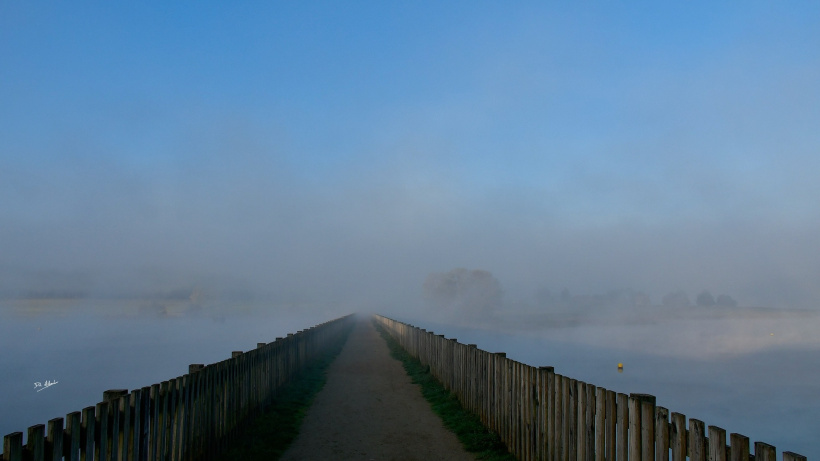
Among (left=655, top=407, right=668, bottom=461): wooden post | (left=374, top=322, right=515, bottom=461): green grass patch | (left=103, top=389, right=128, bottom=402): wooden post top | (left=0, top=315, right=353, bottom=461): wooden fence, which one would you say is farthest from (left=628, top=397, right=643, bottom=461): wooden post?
(left=103, top=389, right=128, bottom=402): wooden post top

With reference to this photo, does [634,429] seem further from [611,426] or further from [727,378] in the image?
[727,378]

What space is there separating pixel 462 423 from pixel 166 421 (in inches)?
223

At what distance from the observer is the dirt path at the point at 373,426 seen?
25.9 feet

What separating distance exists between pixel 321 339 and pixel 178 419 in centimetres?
1906

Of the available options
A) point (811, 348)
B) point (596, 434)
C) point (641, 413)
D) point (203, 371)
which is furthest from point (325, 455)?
point (811, 348)

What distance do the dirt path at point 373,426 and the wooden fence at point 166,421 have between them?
115 cm

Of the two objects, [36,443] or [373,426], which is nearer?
[36,443]

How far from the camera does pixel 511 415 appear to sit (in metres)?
7.70

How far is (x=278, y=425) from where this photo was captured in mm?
9633

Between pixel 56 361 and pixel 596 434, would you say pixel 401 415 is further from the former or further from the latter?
pixel 56 361

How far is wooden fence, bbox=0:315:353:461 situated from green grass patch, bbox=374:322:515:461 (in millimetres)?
3868

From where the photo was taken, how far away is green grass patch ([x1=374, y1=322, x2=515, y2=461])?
7.84 meters

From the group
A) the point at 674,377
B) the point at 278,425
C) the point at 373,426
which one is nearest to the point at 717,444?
the point at 373,426

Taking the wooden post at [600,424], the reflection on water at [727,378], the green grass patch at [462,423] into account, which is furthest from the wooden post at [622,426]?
the reflection on water at [727,378]
